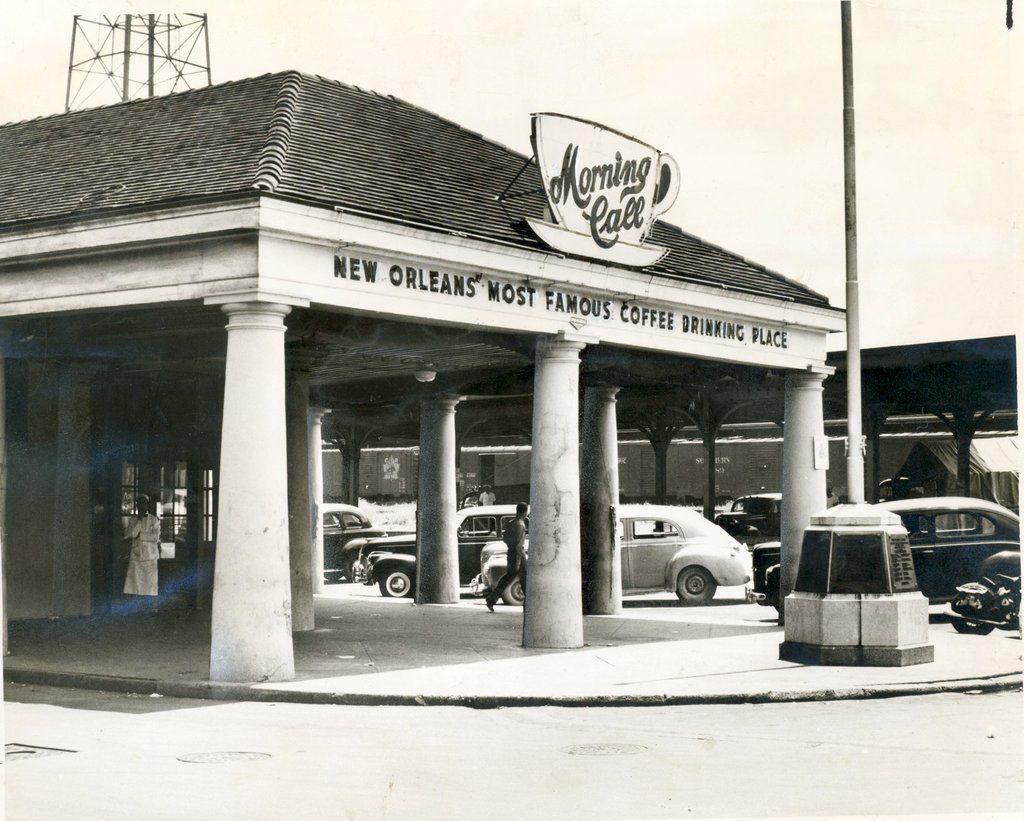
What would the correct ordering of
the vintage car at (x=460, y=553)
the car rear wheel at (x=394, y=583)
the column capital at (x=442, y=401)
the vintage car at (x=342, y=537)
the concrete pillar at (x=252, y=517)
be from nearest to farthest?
1. the concrete pillar at (x=252, y=517)
2. the column capital at (x=442, y=401)
3. the vintage car at (x=460, y=553)
4. the car rear wheel at (x=394, y=583)
5. the vintage car at (x=342, y=537)

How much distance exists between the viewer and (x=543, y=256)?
1680cm

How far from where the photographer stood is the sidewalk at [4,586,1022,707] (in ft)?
43.3

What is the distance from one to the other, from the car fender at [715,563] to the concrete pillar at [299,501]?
26.8 feet

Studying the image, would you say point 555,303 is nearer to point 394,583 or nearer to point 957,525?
point 957,525

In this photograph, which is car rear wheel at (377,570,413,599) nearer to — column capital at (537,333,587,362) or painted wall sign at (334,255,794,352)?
painted wall sign at (334,255,794,352)

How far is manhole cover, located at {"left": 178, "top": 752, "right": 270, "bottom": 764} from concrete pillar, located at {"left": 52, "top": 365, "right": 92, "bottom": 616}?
38.0 ft

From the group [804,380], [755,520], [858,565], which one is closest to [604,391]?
[804,380]

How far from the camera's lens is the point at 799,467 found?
70.5 feet

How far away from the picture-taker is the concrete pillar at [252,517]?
13727mm

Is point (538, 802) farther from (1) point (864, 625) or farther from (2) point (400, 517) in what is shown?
(2) point (400, 517)

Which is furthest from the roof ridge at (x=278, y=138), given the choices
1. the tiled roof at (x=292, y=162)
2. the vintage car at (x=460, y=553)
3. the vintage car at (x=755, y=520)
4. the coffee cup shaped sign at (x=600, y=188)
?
the vintage car at (x=755, y=520)

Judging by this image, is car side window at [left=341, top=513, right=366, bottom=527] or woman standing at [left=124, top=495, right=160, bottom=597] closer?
woman standing at [left=124, top=495, right=160, bottom=597]

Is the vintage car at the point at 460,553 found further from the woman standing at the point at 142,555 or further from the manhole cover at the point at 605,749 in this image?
the manhole cover at the point at 605,749

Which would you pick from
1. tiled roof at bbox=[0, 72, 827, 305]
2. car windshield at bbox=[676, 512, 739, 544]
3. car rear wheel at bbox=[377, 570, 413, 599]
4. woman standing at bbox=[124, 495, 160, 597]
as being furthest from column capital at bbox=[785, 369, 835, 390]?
car rear wheel at bbox=[377, 570, 413, 599]
